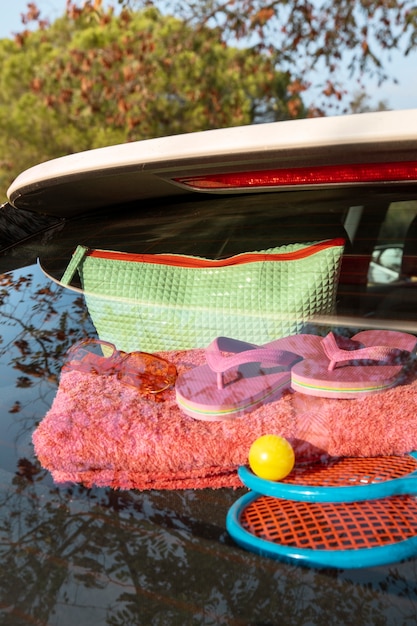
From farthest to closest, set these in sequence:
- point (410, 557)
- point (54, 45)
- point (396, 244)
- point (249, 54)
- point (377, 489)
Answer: point (54, 45), point (249, 54), point (396, 244), point (377, 489), point (410, 557)

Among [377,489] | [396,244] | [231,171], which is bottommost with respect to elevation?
[396,244]

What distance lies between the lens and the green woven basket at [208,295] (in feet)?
4.41

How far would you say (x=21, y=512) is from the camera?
97 cm

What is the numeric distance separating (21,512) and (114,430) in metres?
0.22

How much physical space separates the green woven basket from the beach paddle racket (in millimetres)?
388

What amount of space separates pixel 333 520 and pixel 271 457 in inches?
5.7

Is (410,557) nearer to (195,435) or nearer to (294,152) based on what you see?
(195,435)

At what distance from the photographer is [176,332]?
139 cm

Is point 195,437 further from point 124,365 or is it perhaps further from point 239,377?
point 124,365

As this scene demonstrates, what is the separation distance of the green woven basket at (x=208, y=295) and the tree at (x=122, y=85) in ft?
33.6

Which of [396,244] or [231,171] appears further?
[396,244]

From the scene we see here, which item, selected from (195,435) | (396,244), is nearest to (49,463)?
(195,435)

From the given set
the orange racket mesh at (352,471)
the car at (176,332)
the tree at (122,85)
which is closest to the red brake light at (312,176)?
the car at (176,332)

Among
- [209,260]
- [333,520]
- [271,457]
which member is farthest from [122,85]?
[333,520]
